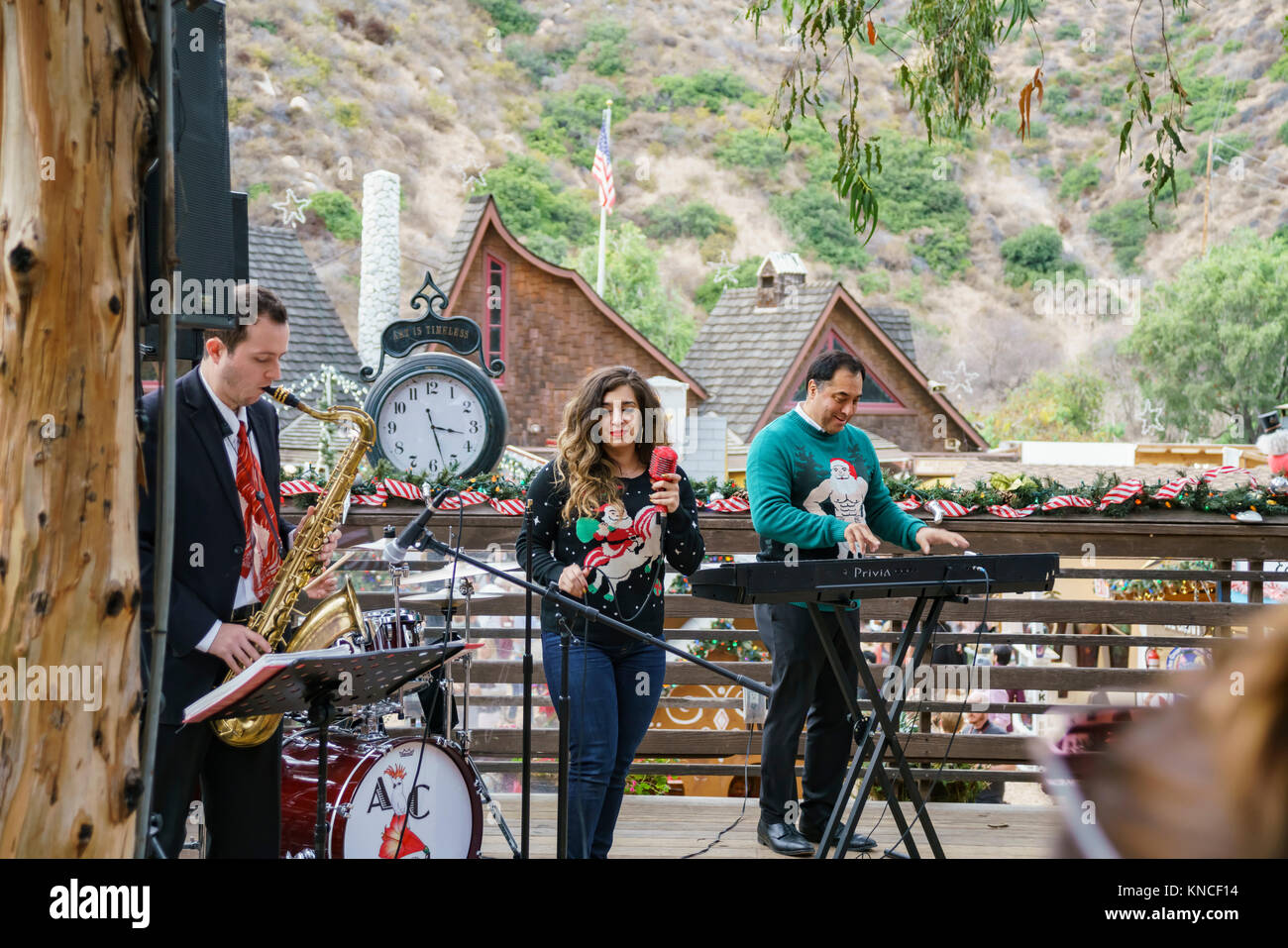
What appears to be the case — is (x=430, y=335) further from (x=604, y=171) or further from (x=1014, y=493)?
(x=604, y=171)

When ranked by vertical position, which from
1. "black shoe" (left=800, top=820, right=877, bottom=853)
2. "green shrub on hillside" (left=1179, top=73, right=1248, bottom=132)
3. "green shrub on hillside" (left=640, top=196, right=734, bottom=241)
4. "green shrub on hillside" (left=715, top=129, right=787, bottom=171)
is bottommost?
"black shoe" (left=800, top=820, right=877, bottom=853)

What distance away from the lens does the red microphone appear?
12.7 feet

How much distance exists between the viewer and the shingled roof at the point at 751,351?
93.7 feet

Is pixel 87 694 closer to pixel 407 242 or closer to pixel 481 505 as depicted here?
pixel 481 505

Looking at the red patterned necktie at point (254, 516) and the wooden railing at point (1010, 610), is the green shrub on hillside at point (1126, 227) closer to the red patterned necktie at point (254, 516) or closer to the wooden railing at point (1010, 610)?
the wooden railing at point (1010, 610)

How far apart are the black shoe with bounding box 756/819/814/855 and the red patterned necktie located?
238 cm

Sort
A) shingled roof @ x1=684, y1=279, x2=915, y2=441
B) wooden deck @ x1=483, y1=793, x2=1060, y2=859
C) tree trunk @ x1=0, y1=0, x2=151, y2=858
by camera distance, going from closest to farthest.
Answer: tree trunk @ x1=0, y1=0, x2=151, y2=858, wooden deck @ x1=483, y1=793, x2=1060, y2=859, shingled roof @ x1=684, y1=279, x2=915, y2=441

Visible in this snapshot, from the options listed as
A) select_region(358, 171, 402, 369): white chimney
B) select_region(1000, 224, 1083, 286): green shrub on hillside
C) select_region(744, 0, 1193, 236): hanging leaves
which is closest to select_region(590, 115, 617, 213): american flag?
select_region(358, 171, 402, 369): white chimney

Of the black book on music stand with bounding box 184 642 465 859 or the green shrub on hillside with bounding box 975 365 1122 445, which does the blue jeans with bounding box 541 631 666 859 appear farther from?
the green shrub on hillside with bounding box 975 365 1122 445

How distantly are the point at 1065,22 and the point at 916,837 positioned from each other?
93757 mm

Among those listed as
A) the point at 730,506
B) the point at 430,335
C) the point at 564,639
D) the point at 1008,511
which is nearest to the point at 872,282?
the point at 430,335

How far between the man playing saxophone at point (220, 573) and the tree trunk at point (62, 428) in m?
1.01

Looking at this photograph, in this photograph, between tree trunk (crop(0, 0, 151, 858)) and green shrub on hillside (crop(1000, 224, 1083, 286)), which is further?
green shrub on hillside (crop(1000, 224, 1083, 286))
